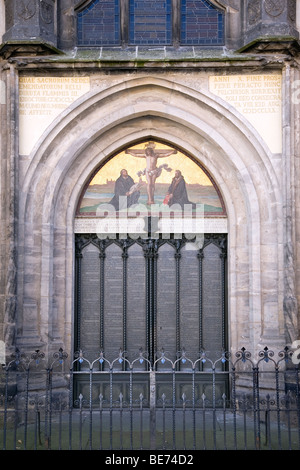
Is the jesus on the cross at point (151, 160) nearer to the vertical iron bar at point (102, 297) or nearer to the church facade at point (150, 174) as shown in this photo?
the church facade at point (150, 174)

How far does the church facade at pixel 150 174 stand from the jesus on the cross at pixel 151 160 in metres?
0.03

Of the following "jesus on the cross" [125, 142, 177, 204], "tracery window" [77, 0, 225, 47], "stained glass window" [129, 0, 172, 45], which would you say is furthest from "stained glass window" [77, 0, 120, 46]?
"jesus on the cross" [125, 142, 177, 204]

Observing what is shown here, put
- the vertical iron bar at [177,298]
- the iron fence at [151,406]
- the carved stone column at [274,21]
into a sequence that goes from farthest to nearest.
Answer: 1. the vertical iron bar at [177,298]
2. the carved stone column at [274,21]
3. the iron fence at [151,406]

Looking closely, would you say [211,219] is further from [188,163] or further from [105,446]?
[105,446]

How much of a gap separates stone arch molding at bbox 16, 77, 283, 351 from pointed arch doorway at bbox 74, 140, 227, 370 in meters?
0.34

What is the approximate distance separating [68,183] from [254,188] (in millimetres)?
3198

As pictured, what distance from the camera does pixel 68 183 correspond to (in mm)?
9500

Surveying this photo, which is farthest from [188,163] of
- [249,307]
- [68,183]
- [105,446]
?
[105,446]

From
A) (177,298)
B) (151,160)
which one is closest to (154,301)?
(177,298)

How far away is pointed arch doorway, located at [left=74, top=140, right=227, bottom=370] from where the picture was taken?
9.55 metres

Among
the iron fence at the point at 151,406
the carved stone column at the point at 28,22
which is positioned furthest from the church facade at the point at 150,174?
the iron fence at the point at 151,406

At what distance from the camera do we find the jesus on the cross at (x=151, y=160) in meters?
9.77

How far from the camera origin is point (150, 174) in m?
9.81

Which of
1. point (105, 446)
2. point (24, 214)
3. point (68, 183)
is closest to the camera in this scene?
point (105, 446)
